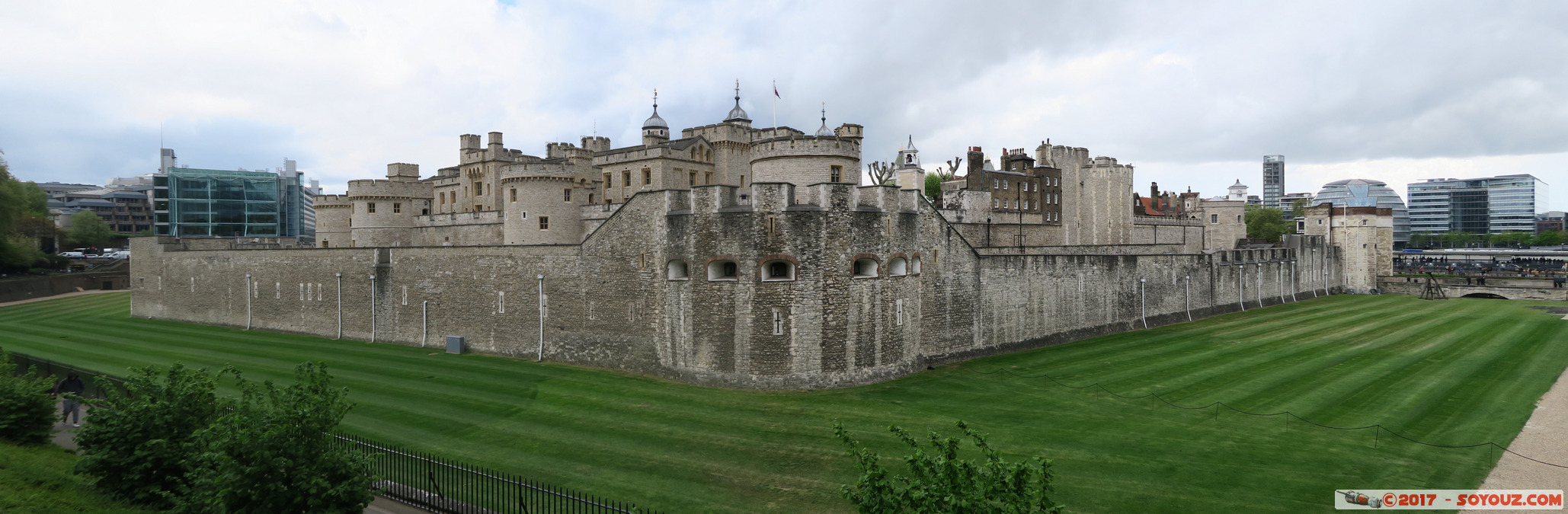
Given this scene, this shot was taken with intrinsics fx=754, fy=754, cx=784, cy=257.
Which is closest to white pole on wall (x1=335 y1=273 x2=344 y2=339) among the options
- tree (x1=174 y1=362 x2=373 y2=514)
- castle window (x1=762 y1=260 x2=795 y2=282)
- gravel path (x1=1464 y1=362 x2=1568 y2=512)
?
castle window (x1=762 y1=260 x2=795 y2=282)

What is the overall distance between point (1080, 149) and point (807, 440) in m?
51.8

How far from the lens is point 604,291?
1172 inches

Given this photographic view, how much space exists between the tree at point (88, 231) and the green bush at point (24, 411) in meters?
104

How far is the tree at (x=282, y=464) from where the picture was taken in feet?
35.0

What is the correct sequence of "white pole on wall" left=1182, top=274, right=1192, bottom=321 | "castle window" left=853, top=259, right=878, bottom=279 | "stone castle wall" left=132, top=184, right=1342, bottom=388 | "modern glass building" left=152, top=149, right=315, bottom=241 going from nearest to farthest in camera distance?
"stone castle wall" left=132, top=184, right=1342, bottom=388 → "castle window" left=853, top=259, right=878, bottom=279 → "white pole on wall" left=1182, top=274, right=1192, bottom=321 → "modern glass building" left=152, top=149, right=315, bottom=241

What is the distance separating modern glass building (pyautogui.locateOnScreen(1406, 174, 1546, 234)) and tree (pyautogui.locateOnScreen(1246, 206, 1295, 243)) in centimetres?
12129

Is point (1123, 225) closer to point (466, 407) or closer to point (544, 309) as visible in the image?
point (544, 309)

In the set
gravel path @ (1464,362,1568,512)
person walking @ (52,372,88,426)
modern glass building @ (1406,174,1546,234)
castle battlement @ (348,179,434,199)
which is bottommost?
gravel path @ (1464,362,1568,512)

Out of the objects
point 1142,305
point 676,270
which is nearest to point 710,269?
point 676,270

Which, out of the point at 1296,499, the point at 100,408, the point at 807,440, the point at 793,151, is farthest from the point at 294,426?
the point at 793,151

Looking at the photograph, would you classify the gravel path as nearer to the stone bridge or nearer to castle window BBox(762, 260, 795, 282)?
castle window BBox(762, 260, 795, 282)

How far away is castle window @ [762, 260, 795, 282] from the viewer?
25078 millimetres

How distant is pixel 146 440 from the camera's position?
13352 millimetres

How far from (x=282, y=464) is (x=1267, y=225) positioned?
111717 mm
